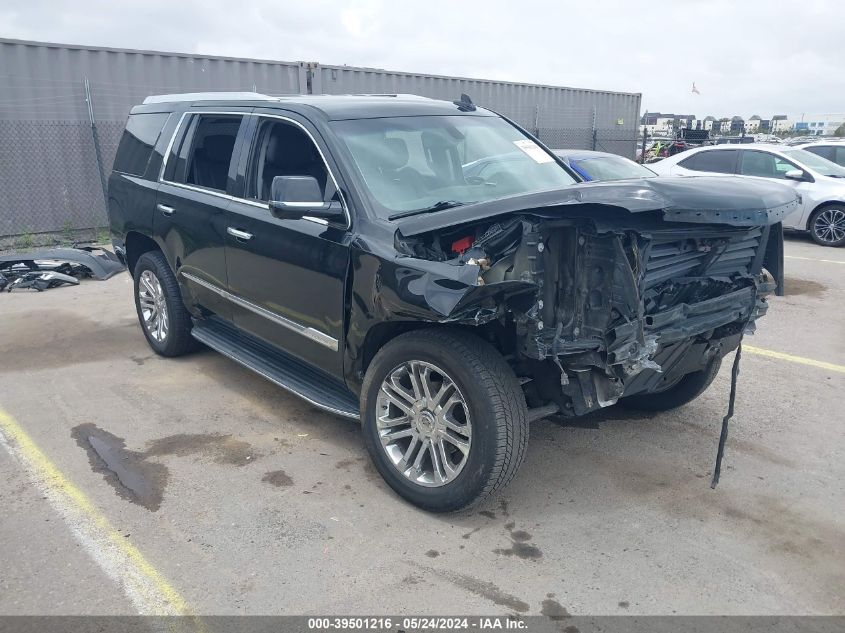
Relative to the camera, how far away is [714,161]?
12.3 metres

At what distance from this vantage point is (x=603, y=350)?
10.2 feet

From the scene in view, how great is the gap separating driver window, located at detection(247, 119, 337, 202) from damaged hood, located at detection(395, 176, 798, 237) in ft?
3.40

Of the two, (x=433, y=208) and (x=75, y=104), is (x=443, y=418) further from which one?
(x=75, y=104)

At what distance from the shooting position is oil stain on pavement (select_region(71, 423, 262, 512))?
12.3ft

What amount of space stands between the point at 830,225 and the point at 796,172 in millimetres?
1021

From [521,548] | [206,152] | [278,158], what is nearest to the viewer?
[521,548]

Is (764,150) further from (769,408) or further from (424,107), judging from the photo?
(424,107)

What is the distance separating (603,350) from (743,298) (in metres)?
1.04

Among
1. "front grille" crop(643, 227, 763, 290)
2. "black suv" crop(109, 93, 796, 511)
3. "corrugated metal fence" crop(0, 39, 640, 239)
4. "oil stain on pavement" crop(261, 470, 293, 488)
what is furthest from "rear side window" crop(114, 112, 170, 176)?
"corrugated metal fence" crop(0, 39, 640, 239)

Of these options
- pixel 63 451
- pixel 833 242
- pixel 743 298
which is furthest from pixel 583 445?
pixel 833 242

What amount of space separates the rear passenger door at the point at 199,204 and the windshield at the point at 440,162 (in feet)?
3.41

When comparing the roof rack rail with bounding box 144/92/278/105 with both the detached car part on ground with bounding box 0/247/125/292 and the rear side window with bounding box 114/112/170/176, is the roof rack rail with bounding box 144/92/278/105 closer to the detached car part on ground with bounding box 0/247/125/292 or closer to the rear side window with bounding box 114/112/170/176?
the rear side window with bounding box 114/112/170/176

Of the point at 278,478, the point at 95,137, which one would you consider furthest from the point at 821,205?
the point at 95,137

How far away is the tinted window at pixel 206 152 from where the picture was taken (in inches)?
184
